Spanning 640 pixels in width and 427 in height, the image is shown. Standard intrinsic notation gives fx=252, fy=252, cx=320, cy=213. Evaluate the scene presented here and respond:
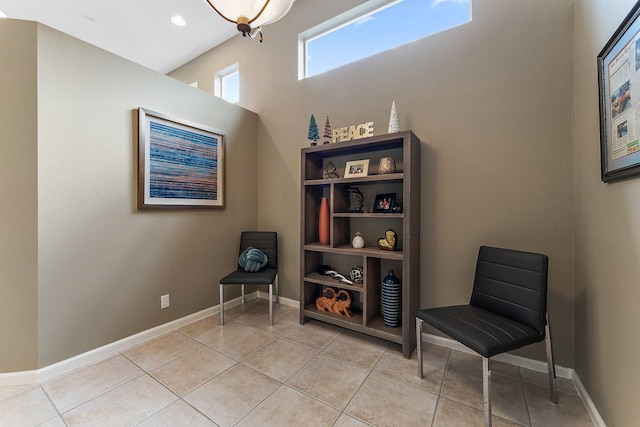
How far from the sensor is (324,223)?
8.39 ft

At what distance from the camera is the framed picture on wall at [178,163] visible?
2.25 metres

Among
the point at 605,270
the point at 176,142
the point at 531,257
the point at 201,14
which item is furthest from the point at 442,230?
the point at 201,14

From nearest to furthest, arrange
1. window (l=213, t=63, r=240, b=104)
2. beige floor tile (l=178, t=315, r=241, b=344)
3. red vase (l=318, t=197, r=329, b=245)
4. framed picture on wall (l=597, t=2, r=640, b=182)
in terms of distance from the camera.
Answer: framed picture on wall (l=597, t=2, r=640, b=182) < beige floor tile (l=178, t=315, r=241, b=344) < red vase (l=318, t=197, r=329, b=245) < window (l=213, t=63, r=240, b=104)

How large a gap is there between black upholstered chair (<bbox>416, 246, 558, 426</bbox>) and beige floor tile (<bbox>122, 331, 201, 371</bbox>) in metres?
1.89

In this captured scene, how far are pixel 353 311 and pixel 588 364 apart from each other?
1.64 m

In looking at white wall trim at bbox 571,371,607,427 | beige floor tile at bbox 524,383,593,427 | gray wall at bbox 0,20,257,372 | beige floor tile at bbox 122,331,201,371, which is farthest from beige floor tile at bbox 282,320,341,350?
white wall trim at bbox 571,371,607,427

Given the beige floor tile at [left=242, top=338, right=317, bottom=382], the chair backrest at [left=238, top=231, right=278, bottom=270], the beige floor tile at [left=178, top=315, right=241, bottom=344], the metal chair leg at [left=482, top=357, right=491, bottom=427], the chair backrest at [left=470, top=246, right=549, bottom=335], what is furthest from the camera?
the chair backrest at [left=238, top=231, right=278, bottom=270]

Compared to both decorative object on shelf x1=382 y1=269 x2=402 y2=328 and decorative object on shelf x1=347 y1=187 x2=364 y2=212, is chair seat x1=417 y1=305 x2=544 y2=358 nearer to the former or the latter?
decorative object on shelf x1=382 y1=269 x2=402 y2=328

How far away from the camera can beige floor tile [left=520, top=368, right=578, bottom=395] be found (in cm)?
164

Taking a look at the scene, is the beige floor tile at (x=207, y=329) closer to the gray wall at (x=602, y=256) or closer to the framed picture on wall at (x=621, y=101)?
the gray wall at (x=602, y=256)

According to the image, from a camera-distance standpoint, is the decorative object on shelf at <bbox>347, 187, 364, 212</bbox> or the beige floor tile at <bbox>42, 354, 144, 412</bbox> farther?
the decorative object on shelf at <bbox>347, 187, 364, 212</bbox>

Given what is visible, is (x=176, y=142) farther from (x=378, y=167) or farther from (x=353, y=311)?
(x=353, y=311)

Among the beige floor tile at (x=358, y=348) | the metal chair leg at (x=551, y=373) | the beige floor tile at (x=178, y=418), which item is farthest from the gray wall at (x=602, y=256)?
the beige floor tile at (x=178, y=418)

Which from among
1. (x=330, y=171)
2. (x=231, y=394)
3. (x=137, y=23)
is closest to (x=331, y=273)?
(x=330, y=171)
